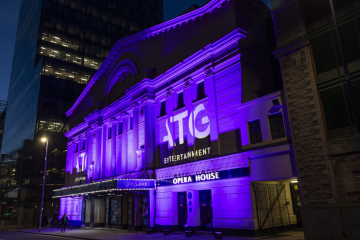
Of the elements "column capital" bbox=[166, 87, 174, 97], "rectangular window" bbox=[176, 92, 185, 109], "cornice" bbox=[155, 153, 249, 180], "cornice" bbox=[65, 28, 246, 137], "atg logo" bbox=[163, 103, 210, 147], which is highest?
"cornice" bbox=[65, 28, 246, 137]

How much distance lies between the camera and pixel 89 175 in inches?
1532

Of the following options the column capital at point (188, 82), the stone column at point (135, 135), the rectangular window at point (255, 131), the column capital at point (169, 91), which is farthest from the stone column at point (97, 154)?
the rectangular window at point (255, 131)

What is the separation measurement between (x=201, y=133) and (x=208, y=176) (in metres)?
3.91

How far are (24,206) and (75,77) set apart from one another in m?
33.0

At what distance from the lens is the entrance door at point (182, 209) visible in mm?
24914

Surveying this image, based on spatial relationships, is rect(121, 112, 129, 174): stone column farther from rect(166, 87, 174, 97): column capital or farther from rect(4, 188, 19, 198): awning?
rect(4, 188, 19, 198): awning

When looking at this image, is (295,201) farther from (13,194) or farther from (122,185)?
(13,194)

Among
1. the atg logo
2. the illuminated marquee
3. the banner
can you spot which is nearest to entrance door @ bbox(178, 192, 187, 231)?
the illuminated marquee

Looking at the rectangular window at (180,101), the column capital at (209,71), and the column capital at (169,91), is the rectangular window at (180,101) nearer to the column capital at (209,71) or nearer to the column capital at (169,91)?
the column capital at (169,91)

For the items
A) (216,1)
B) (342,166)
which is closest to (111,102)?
(216,1)

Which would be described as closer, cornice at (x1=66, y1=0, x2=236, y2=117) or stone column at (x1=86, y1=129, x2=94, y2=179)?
cornice at (x1=66, y1=0, x2=236, y2=117)

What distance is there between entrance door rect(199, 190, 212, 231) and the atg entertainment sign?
1.75 meters

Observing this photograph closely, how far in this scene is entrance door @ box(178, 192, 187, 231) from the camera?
24914mm

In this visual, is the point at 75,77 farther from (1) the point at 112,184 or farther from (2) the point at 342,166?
(2) the point at 342,166
